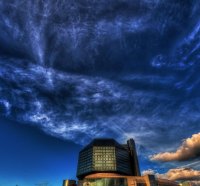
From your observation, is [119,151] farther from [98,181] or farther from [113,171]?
[98,181]

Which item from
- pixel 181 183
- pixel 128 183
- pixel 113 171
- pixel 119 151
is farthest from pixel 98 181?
pixel 181 183

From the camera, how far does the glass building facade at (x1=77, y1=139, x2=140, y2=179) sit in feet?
523

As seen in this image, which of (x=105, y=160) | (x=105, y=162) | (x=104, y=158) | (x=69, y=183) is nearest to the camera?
(x=69, y=183)

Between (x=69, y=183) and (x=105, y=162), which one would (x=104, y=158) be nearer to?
(x=105, y=162)

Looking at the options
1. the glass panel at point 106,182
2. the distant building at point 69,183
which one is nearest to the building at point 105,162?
the distant building at point 69,183

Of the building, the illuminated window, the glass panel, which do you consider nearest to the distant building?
the building

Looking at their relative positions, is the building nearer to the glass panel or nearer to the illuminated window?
the illuminated window

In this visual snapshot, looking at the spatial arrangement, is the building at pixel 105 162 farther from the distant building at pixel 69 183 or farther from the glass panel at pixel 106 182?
the glass panel at pixel 106 182

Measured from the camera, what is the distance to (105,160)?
162625 mm

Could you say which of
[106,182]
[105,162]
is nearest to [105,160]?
[105,162]

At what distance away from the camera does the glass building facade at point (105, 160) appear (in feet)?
523

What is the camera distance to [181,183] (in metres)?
191

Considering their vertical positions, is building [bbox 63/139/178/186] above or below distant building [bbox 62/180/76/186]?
above

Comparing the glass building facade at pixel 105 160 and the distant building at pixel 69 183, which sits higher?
the glass building facade at pixel 105 160
